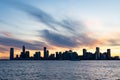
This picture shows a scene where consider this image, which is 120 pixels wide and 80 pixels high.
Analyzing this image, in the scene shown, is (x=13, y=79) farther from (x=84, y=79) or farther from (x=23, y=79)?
(x=84, y=79)

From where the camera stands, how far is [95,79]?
269ft

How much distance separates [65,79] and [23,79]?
12.1m

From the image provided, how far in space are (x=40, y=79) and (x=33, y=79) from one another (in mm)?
2003

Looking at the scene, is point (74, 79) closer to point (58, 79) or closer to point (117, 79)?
point (58, 79)

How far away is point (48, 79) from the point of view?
82.8 metres

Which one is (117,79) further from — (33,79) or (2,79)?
(2,79)

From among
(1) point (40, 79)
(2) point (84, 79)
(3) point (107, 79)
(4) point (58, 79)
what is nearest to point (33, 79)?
(1) point (40, 79)

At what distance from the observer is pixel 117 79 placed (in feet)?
271

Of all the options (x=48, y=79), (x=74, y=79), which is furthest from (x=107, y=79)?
(x=48, y=79)

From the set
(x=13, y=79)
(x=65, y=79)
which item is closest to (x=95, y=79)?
(x=65, y=79)

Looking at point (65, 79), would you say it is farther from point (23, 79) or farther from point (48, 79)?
point (23, 79)

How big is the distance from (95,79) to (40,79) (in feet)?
51.2

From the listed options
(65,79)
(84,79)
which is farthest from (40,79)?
(84,79)

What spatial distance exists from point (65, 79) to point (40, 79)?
23.9ft
